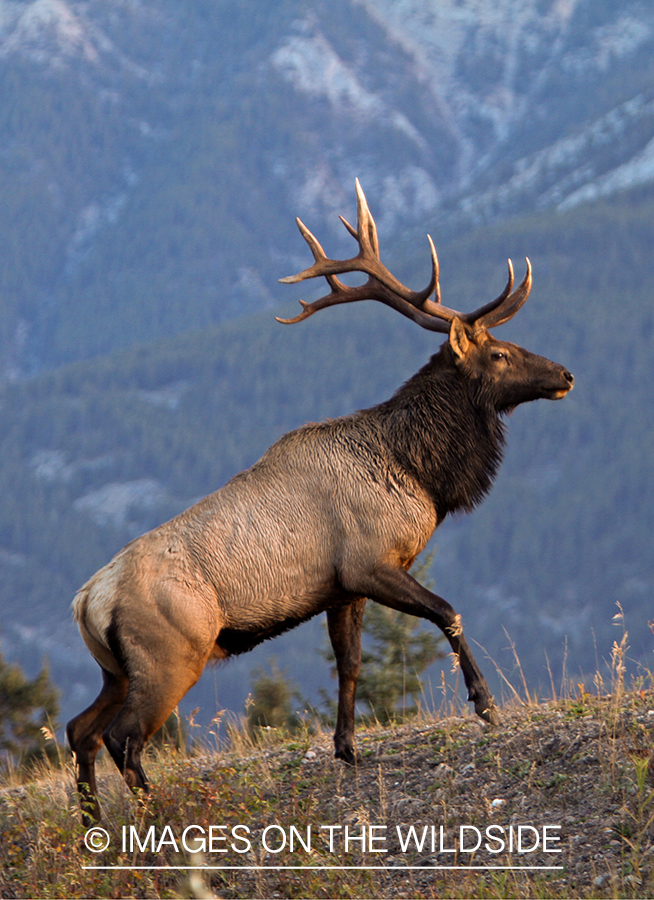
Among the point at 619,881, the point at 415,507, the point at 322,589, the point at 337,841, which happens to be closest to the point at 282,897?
the point at 337,841

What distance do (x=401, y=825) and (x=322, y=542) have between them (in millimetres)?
1826

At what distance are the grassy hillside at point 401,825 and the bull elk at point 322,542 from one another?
37 cm

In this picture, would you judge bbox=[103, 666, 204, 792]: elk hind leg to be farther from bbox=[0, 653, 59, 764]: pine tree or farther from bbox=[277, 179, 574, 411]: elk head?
bbox=[0, 653, 59, 764]: pine tree

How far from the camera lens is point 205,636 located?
24.7 ft

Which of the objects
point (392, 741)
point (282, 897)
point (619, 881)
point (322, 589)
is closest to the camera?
point (619, 881)

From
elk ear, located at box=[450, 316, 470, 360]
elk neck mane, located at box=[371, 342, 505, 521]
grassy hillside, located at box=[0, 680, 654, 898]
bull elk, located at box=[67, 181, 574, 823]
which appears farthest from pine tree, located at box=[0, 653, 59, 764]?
elk ear, located at box=[450, 316, 470, 360]

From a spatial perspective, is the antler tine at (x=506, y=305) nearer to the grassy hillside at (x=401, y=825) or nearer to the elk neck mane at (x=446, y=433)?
the elk neck mane at (x=446, y=433)

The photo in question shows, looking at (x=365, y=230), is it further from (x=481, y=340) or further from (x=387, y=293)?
(x=481, y=340)

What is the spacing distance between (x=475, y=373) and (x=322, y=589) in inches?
75.3

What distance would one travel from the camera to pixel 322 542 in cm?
791

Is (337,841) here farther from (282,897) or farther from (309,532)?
(309,532)

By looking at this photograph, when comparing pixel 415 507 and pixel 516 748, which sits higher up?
pixel 415 507

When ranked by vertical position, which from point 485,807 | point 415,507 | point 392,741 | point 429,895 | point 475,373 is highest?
point 475,373

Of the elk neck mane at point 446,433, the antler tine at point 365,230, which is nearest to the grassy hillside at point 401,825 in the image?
the elk neck mane at point 446,433
